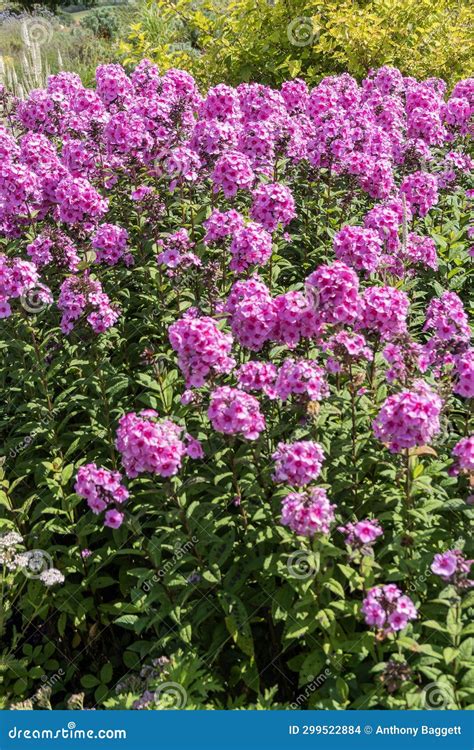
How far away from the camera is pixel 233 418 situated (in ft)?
13.0

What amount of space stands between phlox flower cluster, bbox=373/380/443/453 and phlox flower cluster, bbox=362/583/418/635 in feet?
2.28

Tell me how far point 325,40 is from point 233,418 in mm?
9329

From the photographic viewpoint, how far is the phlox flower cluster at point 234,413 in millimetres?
3963

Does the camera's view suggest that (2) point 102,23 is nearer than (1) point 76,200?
No

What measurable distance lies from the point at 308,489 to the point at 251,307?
107 centimetres

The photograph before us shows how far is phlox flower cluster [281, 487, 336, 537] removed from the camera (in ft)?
12.2

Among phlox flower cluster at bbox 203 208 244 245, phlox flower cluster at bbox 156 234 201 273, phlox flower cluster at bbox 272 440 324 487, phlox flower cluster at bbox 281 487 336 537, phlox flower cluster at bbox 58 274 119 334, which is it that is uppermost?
phlox flower cluster at bbox 203 208 244 245

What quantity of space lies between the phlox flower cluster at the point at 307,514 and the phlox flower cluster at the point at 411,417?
49 centimetres

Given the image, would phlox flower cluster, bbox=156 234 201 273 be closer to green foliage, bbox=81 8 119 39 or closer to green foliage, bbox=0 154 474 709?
green foliage, bbox=0 154 474 709

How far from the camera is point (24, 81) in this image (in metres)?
15.9

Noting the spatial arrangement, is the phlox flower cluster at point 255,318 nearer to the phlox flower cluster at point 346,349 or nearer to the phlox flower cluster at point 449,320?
the phlox flower cluster at point 346,349

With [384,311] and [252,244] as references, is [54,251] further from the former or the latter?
[384,311]

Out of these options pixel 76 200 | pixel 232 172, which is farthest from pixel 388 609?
pixel 76 200

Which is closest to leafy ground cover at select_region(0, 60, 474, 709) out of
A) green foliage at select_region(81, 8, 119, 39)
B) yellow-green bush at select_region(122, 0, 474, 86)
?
yellow-green bush at select_region(122, 0, 474, 86)
